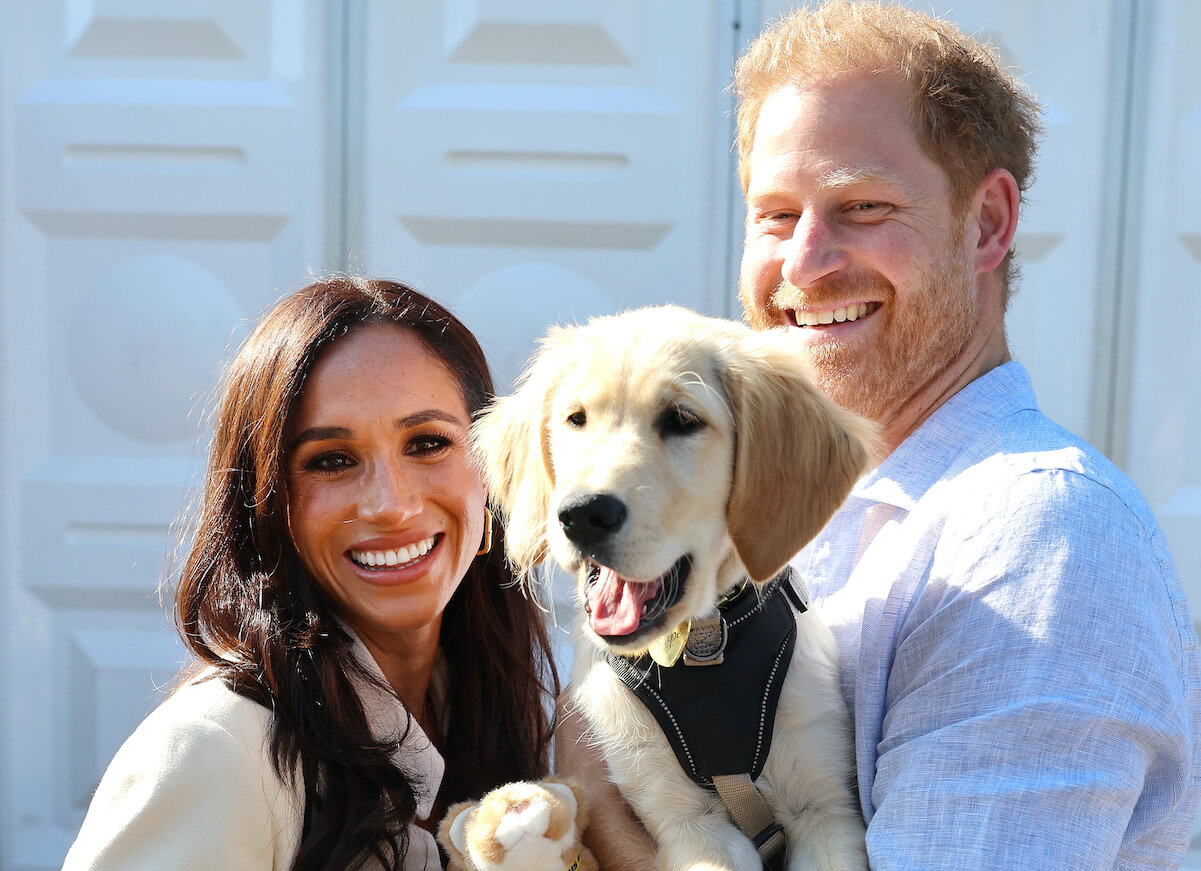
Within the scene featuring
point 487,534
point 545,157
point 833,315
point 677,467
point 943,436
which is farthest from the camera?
point 545,157

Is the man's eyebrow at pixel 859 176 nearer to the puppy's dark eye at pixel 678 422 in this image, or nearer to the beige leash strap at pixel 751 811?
the puppy's dark eye at pixel 678 422

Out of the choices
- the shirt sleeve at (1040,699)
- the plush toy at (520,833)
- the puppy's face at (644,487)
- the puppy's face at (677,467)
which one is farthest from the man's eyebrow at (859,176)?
the plush toy at (520,833)

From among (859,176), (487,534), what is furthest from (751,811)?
(859,176)

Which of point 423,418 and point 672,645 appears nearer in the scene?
point 672,645

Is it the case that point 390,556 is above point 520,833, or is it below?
above

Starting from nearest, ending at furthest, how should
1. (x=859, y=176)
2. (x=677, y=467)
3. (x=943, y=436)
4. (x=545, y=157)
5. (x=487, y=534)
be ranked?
(x=677, y=467) → (x=943, y=436) → (x=859, y=176) → (x=487, y=534) → (x=545, y=157)

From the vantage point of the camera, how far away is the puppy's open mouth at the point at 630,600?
1791mm

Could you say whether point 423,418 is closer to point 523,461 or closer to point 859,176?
point 523,461

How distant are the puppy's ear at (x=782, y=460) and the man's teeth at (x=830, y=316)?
0.32 meters

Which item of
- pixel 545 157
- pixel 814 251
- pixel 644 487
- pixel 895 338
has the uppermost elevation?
pixel 545 157

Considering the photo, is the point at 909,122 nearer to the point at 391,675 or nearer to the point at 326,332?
the point at 326,332

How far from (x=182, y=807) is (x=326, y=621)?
49cm

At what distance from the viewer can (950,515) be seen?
1.79m

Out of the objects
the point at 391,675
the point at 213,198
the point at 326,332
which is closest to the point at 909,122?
the point at 326,332
